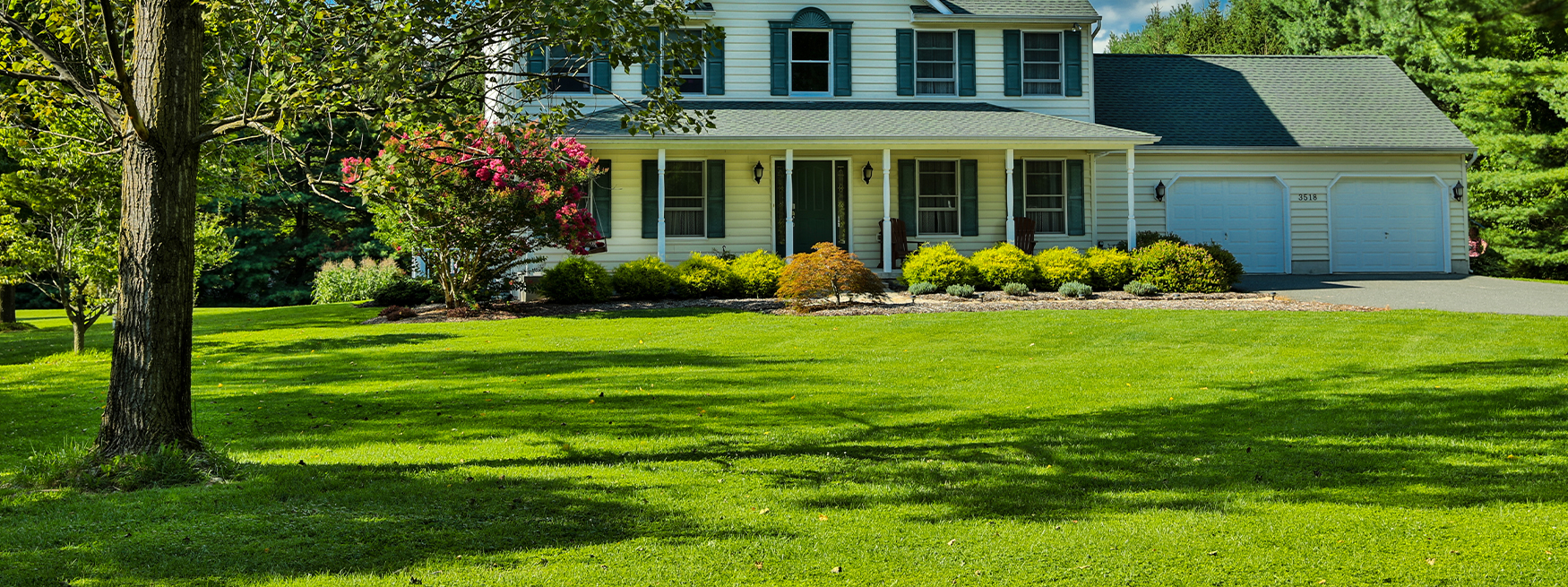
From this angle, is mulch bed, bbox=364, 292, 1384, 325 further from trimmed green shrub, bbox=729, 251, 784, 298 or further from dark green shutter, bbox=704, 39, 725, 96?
dark green shutter, bbox=704, 39, 725, 96

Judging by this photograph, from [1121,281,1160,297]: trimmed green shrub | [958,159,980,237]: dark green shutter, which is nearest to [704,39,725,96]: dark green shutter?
[958,159,980,237]: dark green shutter

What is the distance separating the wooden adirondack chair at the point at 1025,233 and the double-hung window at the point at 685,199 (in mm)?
6101

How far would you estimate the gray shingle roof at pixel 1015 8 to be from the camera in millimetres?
20578

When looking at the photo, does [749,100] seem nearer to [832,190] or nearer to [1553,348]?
[832,190]

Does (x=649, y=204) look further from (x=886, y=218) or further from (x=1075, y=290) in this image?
(x=1075, y=290)

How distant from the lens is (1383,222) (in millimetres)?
21438

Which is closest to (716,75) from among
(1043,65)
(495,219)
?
(1043,65)

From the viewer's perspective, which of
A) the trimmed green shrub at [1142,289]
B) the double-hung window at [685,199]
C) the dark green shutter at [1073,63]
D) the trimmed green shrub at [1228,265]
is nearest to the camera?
the trimmed green shrub at [1142,289]

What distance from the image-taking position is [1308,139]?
21.0 meters

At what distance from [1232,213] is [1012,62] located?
5.63m

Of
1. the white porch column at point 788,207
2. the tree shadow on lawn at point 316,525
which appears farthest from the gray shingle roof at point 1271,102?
the tree shadow on lawn at point 316,525

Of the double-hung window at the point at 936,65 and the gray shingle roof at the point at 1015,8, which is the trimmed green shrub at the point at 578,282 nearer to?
the double-hung window at the point at 936,65

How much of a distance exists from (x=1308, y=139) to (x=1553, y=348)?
1221cm

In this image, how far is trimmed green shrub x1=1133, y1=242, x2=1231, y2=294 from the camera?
16.5 m
